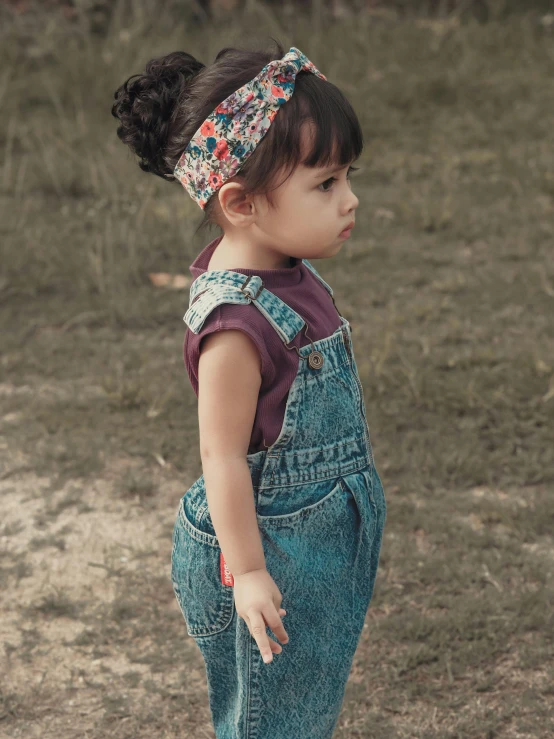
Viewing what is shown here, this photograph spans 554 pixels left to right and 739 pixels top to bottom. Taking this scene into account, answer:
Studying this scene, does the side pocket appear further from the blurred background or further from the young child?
the blurred background

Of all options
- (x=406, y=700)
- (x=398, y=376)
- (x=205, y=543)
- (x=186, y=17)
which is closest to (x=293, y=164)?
(x=205, y=543)

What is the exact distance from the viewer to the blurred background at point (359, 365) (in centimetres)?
241

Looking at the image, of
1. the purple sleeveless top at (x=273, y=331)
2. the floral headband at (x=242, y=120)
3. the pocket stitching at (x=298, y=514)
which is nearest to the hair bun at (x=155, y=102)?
the floral headband at (x=242, y=120)

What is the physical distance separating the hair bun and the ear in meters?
0.16

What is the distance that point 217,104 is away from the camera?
1657 mm

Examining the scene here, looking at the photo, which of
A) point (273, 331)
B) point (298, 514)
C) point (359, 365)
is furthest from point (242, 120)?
point (359, 365)

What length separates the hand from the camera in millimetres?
1584

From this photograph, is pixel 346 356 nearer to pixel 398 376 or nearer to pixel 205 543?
pixel 205 543

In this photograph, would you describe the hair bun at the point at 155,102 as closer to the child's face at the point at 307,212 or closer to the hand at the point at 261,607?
the child's face at the point at 307,212

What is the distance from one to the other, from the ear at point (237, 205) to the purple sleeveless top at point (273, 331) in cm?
8

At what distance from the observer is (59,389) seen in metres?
3.56

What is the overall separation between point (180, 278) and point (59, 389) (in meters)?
0.82

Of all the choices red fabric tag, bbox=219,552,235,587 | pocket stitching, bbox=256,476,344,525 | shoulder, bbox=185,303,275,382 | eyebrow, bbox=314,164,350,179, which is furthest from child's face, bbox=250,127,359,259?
red fabric tag, bbox=219,552,235,587

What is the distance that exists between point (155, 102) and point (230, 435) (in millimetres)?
545
